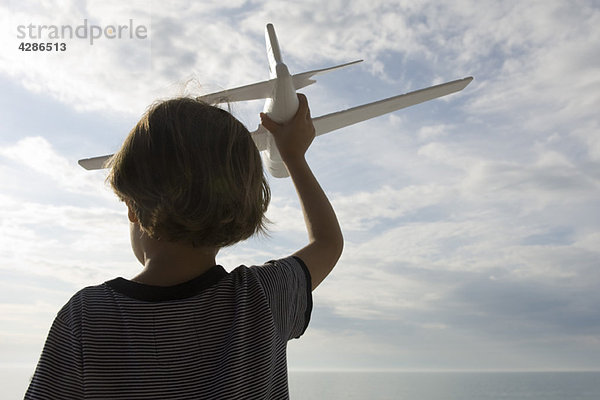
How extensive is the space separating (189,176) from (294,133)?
964mm

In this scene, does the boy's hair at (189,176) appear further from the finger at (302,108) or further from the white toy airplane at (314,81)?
the white toy airplane at (314,81)

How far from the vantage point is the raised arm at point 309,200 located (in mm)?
2760

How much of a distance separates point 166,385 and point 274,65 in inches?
315

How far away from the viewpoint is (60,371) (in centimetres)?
211

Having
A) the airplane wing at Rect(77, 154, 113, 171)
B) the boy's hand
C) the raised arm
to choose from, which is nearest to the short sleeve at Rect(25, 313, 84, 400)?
the raised arm

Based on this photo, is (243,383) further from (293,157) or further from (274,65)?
(274,65)

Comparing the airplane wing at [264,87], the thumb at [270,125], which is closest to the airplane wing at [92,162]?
the airplane wing at [264,87]

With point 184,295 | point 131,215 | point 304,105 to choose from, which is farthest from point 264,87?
point 184,295

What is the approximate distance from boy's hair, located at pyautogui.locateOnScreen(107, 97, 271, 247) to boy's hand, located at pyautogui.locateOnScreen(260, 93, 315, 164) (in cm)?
57

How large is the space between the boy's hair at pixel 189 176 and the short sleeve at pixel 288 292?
0.76ft

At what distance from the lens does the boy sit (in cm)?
213

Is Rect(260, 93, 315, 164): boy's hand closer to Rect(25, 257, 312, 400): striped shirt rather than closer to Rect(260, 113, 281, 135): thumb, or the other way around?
Rect(260, 113, 281, 135): thumb

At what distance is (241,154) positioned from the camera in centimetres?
245

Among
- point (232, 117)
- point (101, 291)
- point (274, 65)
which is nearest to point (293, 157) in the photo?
point (232, 117)
